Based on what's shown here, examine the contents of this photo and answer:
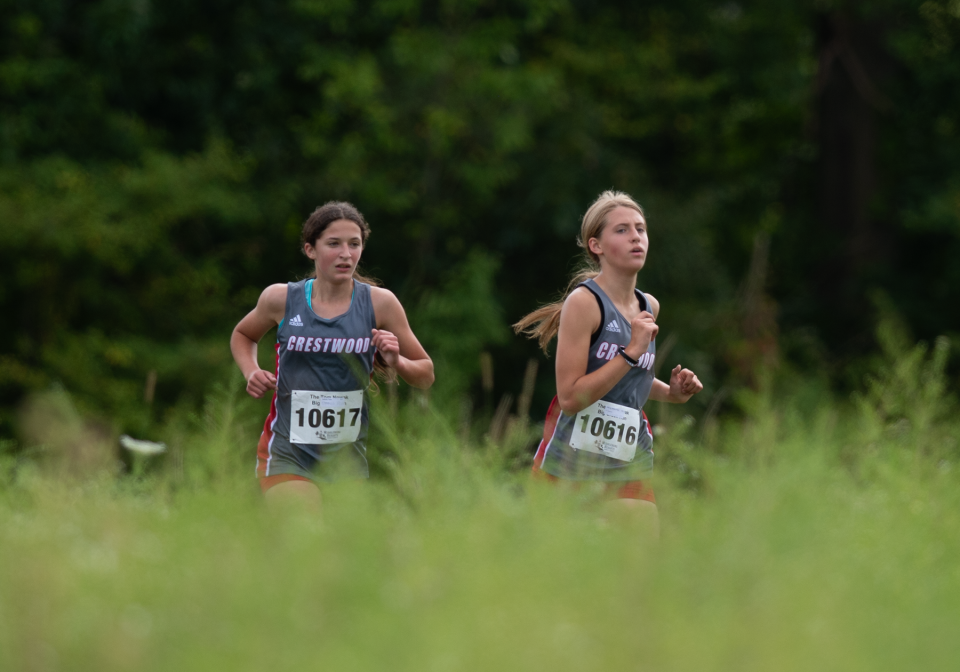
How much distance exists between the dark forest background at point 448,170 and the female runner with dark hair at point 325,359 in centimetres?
800

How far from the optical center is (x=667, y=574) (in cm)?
279

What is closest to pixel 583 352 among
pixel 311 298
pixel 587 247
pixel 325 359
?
pixel 587 247

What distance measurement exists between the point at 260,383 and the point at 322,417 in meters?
0.29

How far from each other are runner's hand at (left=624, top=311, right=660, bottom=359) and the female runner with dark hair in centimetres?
85

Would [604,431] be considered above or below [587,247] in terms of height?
below

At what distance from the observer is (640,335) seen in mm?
4484

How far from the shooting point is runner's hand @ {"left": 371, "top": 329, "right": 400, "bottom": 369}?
15.1ft

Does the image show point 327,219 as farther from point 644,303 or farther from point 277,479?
point 644,303

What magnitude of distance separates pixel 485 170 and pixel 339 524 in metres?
13.3

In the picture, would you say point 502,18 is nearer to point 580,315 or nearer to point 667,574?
point 580,315

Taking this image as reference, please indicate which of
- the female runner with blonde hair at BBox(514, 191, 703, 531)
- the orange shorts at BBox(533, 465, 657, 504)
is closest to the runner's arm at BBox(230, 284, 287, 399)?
the female runner with blonde hair at BBox(514, 191, 703, 531)

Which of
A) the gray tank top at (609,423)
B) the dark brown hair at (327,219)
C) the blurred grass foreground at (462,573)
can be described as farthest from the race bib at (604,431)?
the dark brown hair at (327,219)

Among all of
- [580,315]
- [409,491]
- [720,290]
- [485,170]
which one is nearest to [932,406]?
[580,315]

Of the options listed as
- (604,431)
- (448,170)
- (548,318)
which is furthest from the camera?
(448,170)
